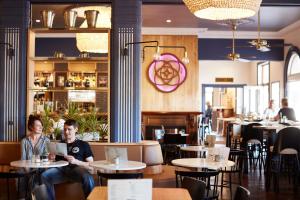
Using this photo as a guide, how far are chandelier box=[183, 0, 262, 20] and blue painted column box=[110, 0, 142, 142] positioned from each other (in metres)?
3.30

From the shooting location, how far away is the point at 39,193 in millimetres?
3545

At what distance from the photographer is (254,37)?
14.4 metres

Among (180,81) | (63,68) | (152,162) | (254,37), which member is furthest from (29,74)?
(254,37)

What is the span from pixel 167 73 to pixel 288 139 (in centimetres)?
604

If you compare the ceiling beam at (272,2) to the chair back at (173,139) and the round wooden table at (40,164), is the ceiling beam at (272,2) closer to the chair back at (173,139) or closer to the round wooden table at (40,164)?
the round wooden table at (40,164)

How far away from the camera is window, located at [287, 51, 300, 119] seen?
1362cm

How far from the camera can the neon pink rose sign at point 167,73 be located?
1363 cm

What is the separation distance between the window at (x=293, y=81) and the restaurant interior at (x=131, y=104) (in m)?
0.03

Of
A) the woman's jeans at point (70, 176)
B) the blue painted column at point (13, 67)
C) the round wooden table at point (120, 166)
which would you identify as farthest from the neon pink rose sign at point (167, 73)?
the round wooden table at point (120, 166)

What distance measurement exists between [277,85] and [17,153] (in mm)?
10727

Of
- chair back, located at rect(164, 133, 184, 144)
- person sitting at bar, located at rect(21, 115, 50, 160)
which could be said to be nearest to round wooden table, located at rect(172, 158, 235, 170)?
person sitting at bar, located at rect(21, 115, 50, 160)

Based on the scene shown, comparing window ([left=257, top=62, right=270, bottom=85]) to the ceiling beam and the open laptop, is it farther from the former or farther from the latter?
the open laptop

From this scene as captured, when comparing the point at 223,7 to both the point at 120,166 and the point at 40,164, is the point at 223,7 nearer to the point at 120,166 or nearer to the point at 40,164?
the point at 120,166

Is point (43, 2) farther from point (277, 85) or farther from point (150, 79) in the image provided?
point (277, 85)
